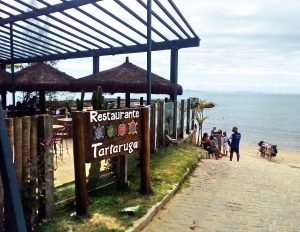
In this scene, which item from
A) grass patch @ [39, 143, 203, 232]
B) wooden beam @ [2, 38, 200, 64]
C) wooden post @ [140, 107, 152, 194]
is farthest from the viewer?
wooden beam @ [2, 38, 200, 64]

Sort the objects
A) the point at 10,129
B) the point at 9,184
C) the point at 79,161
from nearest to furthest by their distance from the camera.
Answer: the point at 9,184 < the point at 10,129 < the point at 79,161

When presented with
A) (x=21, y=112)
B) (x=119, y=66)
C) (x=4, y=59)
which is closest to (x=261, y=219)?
(x=119, y=66)

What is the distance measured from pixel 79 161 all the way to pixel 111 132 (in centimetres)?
87

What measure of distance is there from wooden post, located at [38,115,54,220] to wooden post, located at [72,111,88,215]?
0.53 metres

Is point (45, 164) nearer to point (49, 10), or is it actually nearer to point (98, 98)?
point (98, 98)

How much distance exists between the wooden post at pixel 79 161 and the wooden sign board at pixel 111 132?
0.09 metres

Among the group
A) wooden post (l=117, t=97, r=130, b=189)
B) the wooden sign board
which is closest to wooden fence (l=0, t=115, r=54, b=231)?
the wooden sign board

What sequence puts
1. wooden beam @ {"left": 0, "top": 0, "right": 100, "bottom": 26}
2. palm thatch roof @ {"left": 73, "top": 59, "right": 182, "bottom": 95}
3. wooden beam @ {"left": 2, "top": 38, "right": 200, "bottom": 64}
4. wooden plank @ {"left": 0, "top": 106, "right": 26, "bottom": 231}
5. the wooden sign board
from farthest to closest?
wooden beam @ {"left": 2, "top": 38, "right": 200, "bottom": 64}
palm thatch roof @ {"left": 73, "top": 59, "right": 182, "bottom": 95}
wooden beam @ {"left": 0, "top": 0, "right": 100, "bottom": 26}
the wooden sign board
wooden plank @ {"left": 0, "top": 106, "right": 26, "bottom": 231}

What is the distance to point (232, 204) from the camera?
7371 mm

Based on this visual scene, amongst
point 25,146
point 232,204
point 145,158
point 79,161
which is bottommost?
point 232,204

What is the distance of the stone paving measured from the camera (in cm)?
622

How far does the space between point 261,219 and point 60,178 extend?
4053 mm

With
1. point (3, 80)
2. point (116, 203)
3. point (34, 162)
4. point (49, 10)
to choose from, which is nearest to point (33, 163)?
point (34, 162)

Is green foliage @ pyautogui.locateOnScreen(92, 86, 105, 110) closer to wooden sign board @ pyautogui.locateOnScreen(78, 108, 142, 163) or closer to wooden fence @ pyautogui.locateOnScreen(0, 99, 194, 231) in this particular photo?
wooden sign board @ pyautogui.locateOnScreen(78, 108, 142, 163)
